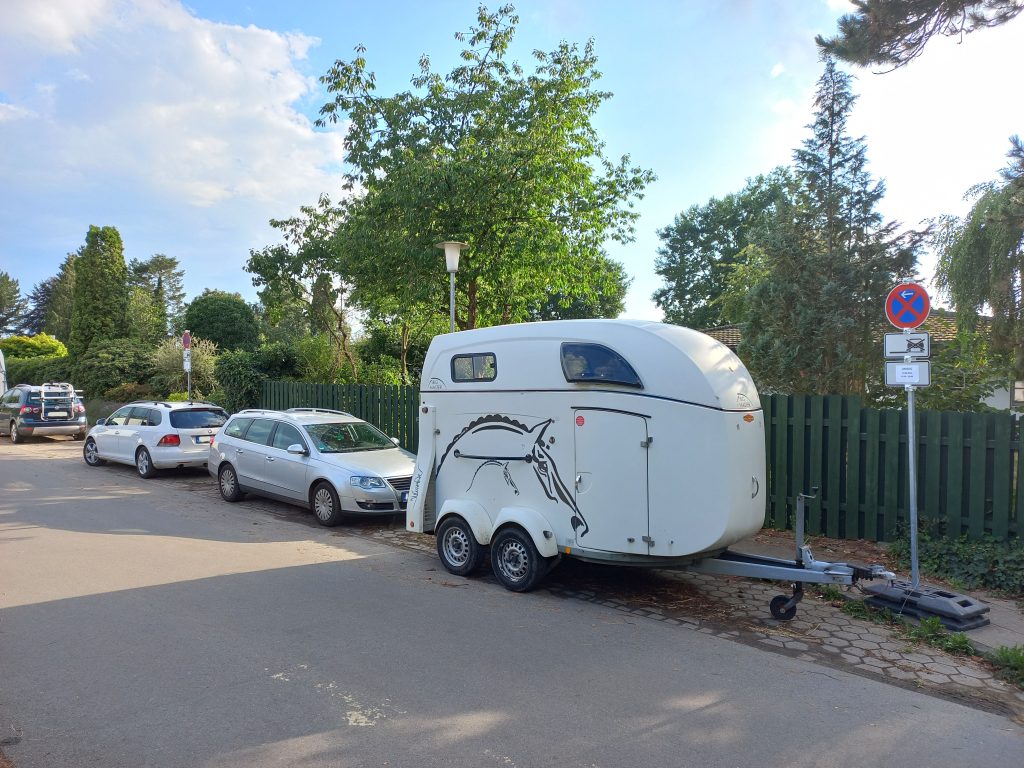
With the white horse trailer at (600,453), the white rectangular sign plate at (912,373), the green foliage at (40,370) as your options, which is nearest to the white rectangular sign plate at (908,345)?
the white rectangular sign plate at (912,373)

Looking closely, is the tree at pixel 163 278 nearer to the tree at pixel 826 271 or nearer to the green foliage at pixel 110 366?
the green foliage at pixel 110 366

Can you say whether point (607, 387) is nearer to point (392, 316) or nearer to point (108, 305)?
point (392, 316)

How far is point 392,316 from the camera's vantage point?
2123 centimetres

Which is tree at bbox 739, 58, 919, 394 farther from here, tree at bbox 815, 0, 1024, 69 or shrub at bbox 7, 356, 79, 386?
shrub at bbox 7, 356, 79, 386

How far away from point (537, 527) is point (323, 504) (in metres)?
4.75

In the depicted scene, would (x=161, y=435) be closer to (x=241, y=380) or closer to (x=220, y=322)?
(x=241, y=380)

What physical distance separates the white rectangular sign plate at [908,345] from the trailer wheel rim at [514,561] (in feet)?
13.8

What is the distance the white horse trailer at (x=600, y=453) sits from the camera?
6008 millimetres

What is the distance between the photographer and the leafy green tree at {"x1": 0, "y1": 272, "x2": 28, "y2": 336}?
7756 centimetres

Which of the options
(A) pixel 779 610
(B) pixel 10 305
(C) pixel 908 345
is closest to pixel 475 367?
(A) pixel 779 610

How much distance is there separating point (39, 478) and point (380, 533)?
29.7ft

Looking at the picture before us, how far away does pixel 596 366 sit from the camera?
6.54 metres

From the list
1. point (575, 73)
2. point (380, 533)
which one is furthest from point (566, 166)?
point (380, 533)

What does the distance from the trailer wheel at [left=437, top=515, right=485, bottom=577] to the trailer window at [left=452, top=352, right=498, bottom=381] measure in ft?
4.99
